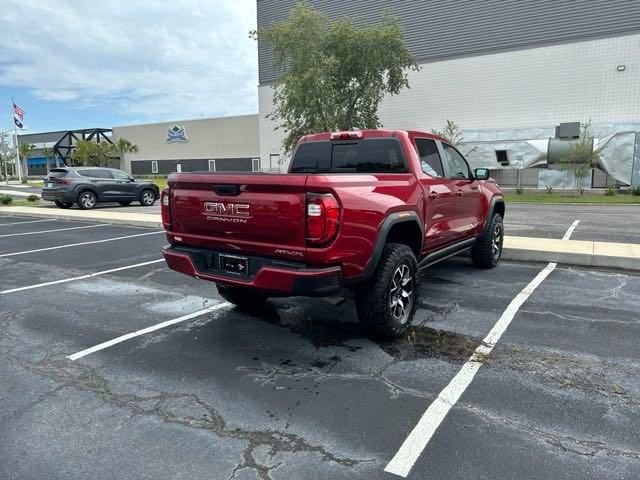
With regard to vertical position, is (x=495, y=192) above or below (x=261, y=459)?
above

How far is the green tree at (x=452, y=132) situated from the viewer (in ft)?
94.8

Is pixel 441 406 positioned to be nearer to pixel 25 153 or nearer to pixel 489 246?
pixel 489 246

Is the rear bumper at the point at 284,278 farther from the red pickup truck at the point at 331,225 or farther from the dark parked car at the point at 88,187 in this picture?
the dark parked car at the point at 88,187

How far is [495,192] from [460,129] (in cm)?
2445

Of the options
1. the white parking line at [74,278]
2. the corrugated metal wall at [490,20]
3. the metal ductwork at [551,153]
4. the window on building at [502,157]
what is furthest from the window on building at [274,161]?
the white parking line at [74,278]

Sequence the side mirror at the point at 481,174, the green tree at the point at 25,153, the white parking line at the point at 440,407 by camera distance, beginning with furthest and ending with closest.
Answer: the green tree at the point at 25,153 < the side mirror at the point at 481,174 < the white parking line at the point at 440,407

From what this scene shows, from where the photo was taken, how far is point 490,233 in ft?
24.0

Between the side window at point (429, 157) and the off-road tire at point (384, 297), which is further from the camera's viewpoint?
the side window at point (429, 157)

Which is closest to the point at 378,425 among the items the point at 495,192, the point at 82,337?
the point at 82,337

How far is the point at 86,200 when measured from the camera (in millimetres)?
18688

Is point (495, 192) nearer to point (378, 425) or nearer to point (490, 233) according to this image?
point (490, 233)

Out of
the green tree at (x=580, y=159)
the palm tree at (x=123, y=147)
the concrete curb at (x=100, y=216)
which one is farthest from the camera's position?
the palm tree at (x=123, y=147)

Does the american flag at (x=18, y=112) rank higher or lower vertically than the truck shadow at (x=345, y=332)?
higher

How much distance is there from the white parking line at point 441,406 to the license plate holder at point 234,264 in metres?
1.86
